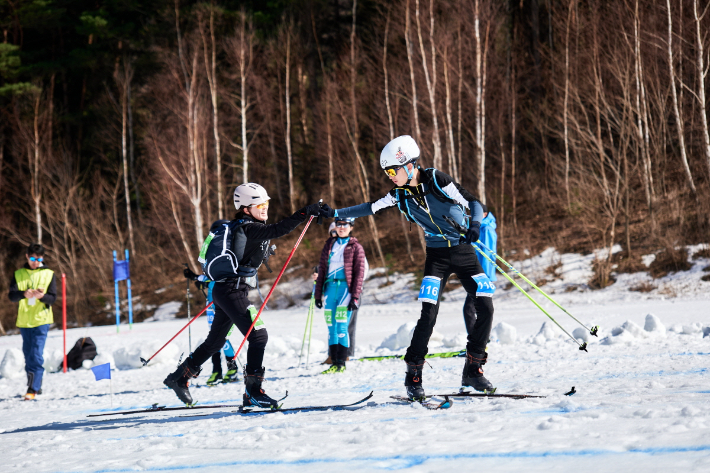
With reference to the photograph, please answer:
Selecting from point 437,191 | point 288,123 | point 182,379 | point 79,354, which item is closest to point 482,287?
point 437,191

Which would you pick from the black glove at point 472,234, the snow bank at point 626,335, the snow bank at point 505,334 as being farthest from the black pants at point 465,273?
the snow bank at point 505,334

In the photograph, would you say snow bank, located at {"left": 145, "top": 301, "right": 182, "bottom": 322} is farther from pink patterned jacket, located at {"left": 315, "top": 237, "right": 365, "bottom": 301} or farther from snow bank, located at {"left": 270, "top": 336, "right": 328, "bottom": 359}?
pink patterned jacket, located at {"left": 315, "top": 237, "right": 365, "bottom": 301}

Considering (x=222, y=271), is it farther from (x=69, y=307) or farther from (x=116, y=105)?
(x=116, y=105)

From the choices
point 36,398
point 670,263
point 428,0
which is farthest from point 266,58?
point 36,398

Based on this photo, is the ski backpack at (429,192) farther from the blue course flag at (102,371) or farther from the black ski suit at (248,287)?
the blue course flag at (102,371)

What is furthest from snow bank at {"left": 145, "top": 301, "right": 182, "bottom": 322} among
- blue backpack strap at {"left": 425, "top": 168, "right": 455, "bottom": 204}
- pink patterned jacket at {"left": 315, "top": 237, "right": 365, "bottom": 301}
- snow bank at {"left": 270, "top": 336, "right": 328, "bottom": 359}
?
blue backpack strap at {"left": 425, "top": 168, "right": 455, "bottom": 204}

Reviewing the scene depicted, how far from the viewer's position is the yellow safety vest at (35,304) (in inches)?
314

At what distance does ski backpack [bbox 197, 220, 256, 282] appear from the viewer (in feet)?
16.8

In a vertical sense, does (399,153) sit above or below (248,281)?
above

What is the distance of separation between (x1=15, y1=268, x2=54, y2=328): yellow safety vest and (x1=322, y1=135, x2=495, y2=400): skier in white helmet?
5.27 meters

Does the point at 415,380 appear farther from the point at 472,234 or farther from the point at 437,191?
the point at 437,191

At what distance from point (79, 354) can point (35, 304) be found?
2224mm

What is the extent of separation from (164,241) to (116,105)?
6.36m

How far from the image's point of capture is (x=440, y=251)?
500cm
